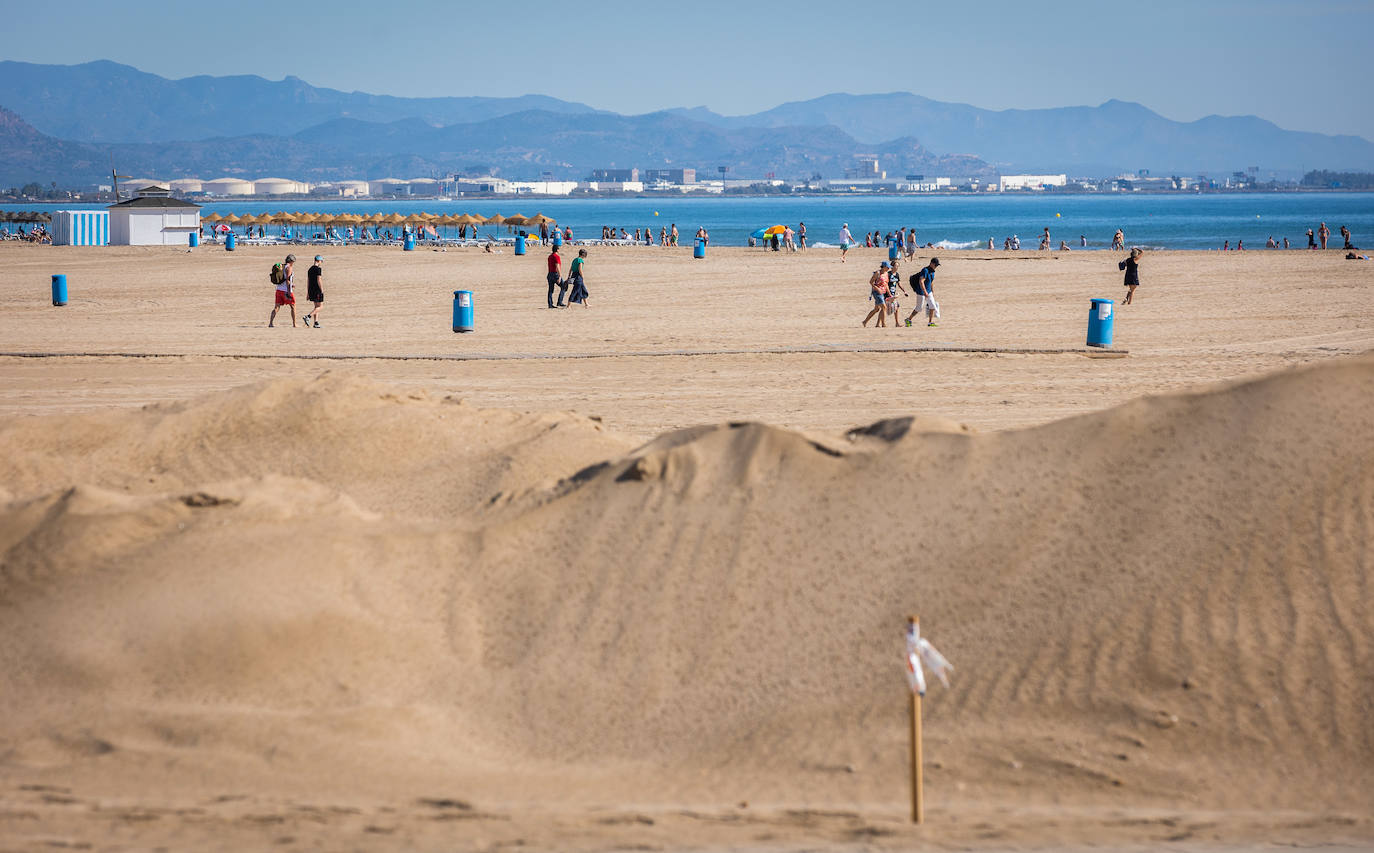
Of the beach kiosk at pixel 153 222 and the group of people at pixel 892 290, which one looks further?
the beach kiosk at pixel 153 222

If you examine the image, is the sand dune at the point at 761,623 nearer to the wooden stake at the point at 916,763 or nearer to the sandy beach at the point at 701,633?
the sandy beach at the point at 701,633

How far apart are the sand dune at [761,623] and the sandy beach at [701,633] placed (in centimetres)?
2

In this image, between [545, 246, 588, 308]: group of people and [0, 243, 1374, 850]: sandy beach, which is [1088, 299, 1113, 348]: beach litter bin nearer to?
[0, 243, 1374, 850]: sandy beach

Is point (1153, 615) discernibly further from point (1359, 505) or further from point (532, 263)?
point (532, 263)

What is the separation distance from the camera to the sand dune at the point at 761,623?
6.36 m

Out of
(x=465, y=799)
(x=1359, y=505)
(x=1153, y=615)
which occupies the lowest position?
(x=465, y=799)

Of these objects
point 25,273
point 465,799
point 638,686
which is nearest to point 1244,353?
point 638,686

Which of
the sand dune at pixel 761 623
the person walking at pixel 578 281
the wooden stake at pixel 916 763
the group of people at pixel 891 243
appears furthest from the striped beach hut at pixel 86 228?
the wooden stake at pixel 916 763

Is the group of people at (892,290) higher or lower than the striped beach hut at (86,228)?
lower

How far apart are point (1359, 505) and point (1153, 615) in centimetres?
160

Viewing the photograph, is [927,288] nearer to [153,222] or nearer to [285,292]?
[285,292]

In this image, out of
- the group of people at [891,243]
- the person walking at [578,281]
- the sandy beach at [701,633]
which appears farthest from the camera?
the group of people at [891,243]

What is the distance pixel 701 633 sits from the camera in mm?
7375

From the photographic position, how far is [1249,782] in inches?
245
